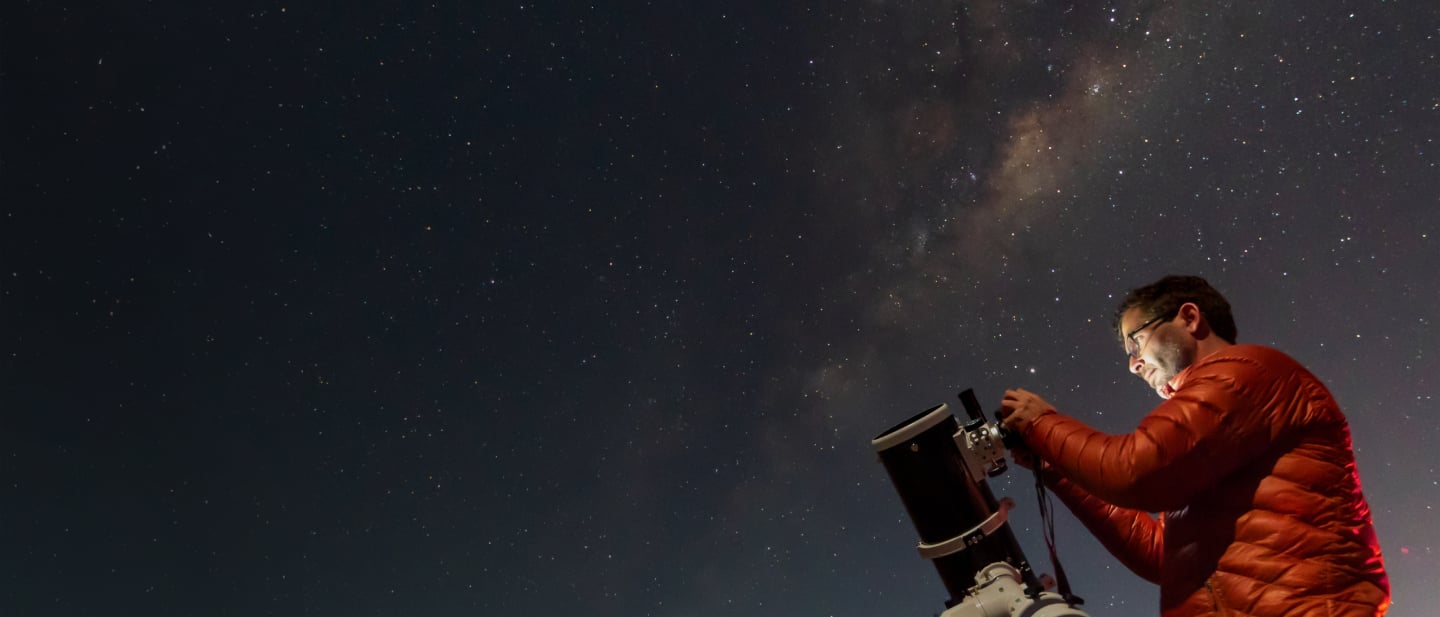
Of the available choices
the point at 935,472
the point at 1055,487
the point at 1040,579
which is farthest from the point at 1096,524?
the point at 935,472

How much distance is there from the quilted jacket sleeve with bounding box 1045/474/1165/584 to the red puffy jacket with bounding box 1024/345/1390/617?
0.61 m

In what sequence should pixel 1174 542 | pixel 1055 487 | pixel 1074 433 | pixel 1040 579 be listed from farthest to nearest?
pixel 1055 487
pixel 1040 579
pixel 1174 542
pixel 1074 433

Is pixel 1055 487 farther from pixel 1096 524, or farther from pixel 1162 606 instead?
pixel 1162 606

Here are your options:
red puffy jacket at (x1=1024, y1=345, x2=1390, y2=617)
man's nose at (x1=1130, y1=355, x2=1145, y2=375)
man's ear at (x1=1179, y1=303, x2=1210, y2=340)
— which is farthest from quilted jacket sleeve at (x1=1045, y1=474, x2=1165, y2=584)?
man's ear at (x1=1179, y1=303, x2=1210, y2=340)

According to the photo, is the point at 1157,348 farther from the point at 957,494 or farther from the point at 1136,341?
the point at 957,494

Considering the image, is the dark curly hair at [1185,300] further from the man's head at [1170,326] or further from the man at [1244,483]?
the man at [1244,483]

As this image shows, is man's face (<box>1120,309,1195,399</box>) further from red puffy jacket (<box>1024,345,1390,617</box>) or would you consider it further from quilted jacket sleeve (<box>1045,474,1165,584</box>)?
quilted jacket sleeve (<box>1045,474,1165,584</box>)

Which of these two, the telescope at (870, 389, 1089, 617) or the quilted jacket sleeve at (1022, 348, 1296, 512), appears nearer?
the quilted jacket sleeve at (1022, 348, 1296, 512)

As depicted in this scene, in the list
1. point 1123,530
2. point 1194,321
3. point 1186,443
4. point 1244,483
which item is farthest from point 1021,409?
point 1123,530

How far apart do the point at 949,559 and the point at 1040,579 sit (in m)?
0.30

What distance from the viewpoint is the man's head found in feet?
8.12

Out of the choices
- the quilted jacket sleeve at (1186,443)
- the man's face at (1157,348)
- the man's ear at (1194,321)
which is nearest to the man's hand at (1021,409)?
the quilted jacket sleeve at (1186,443)

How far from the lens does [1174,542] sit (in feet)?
7.35

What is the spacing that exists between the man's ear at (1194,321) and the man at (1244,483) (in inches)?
13.0
